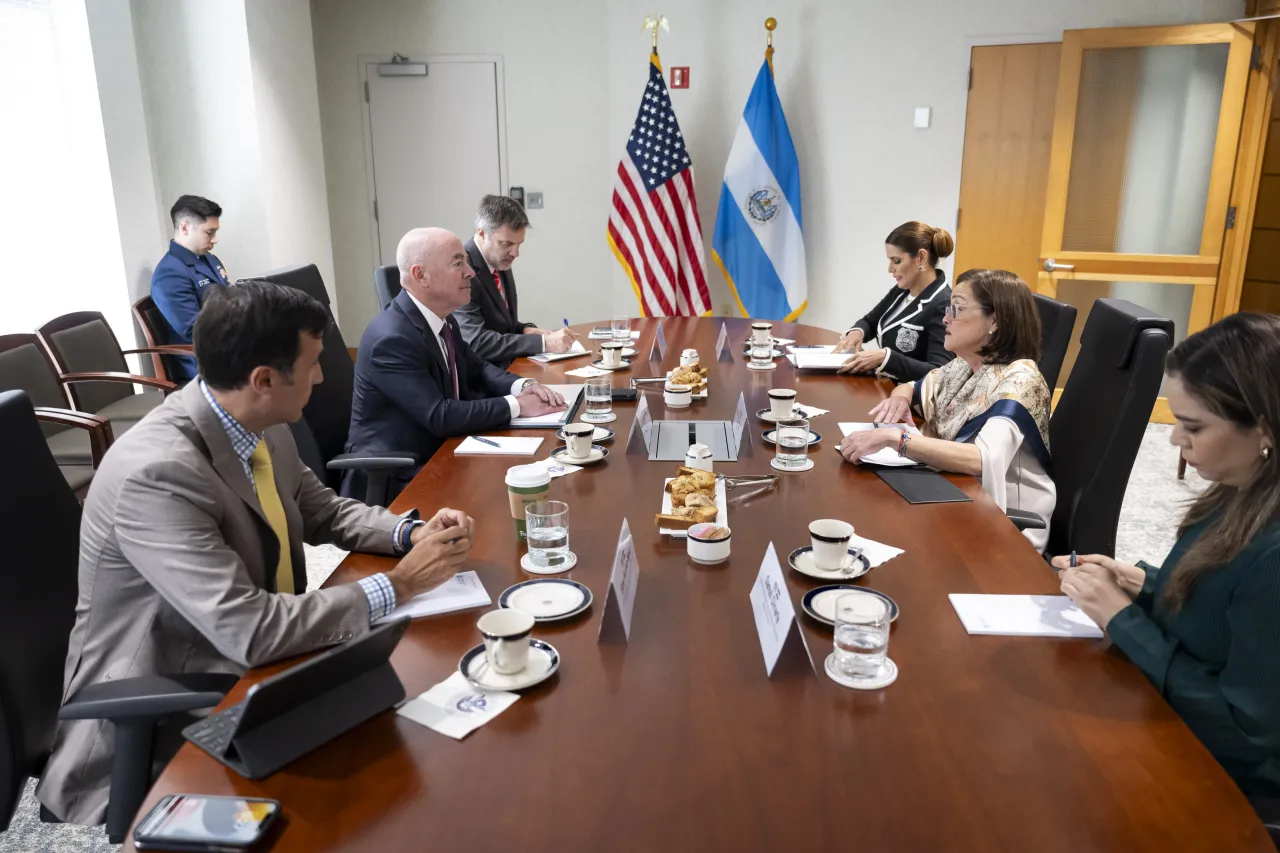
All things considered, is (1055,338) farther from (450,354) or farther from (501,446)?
(450,354)

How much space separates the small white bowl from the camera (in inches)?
63.8

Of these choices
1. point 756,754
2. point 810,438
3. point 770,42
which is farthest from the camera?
point 770,42

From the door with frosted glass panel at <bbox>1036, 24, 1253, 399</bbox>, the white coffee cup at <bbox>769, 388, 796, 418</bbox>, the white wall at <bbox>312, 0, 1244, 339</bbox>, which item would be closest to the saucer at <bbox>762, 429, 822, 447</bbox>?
the white coffee cup at <bbox>769, 388, 796, 418</bbox>

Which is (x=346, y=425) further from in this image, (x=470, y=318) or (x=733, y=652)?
(x=733, y=652)

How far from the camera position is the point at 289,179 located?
543 cm

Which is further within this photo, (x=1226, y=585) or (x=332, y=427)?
(x=332, y=427)

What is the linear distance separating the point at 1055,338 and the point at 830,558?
169 centimetres

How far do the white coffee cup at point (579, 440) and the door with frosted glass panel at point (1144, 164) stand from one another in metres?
3.91

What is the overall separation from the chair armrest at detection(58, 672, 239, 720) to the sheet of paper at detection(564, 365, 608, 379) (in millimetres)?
2002

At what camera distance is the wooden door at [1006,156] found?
17.4 feet

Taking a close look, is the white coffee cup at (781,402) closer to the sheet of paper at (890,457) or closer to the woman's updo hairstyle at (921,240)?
the sheet of paper at (890,457)

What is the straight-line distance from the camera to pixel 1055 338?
9.41 feet

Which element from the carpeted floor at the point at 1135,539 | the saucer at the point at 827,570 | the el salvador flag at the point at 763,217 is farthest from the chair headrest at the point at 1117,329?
the el salvador flag at the point at 763,217

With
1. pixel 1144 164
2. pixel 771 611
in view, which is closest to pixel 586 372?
pixel 771 611
